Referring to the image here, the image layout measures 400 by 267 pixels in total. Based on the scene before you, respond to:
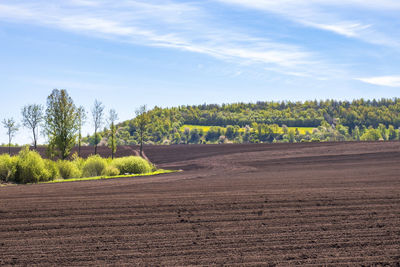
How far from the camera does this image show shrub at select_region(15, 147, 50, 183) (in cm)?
3622

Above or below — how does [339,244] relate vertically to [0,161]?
below

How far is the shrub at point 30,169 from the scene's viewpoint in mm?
36219

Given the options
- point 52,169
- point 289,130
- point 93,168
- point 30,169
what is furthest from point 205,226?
point 289,130

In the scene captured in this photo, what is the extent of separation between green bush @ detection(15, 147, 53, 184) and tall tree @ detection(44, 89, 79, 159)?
1063cm

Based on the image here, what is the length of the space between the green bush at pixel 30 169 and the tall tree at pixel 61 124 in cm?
1063

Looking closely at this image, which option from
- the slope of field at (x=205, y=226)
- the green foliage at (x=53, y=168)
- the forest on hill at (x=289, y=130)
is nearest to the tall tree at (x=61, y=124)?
the green foliage at (x=53, y=168)

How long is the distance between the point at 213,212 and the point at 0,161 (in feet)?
83.7

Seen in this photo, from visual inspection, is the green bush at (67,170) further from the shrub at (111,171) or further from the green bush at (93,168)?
the shrub at (111,171)

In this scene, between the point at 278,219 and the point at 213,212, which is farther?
the point at 213,212

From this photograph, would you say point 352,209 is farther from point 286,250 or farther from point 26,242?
point 26,242

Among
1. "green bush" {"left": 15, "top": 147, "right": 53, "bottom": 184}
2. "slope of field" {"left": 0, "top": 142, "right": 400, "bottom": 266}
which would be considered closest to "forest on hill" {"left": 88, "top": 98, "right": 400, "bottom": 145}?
"green bush" {"left": 15, "top": 147, "right": 53, "bottom": 184}

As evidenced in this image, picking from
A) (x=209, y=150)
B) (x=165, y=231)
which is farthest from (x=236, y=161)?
(x=165, y=231)

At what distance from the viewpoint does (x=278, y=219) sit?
16.5 metres

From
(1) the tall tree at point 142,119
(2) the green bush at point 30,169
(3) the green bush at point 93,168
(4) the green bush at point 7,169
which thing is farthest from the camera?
(1) the tall tree at point 142,119
